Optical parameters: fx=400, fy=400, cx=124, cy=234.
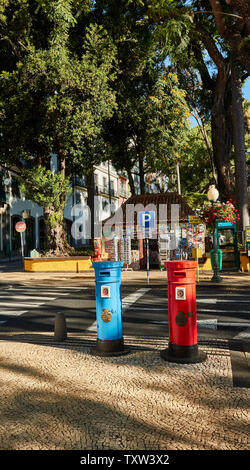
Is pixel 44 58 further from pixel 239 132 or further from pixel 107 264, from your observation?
pixel 107 264

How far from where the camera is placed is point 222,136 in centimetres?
2522

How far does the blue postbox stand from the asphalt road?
1483 millimetres

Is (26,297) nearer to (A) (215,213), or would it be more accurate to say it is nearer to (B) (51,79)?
(A) (215,213)

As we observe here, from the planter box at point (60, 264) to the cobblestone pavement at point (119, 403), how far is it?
16159 mm

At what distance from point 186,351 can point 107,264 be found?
1.64 m

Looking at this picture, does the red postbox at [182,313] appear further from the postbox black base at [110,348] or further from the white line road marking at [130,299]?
the white line road marking at [130,299]

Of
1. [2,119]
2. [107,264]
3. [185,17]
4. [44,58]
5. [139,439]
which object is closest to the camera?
[139,439]

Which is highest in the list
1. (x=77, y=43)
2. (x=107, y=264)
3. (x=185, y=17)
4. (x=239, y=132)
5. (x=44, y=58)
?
(x=77, y=43)

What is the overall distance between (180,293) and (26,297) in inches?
333

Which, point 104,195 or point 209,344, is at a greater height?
point 104,195

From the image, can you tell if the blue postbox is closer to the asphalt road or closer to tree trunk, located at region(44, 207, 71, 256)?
the asphalt road

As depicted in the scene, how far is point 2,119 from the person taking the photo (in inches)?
832

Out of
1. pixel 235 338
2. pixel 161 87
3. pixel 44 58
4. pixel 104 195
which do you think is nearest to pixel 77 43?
pixel 44 58
